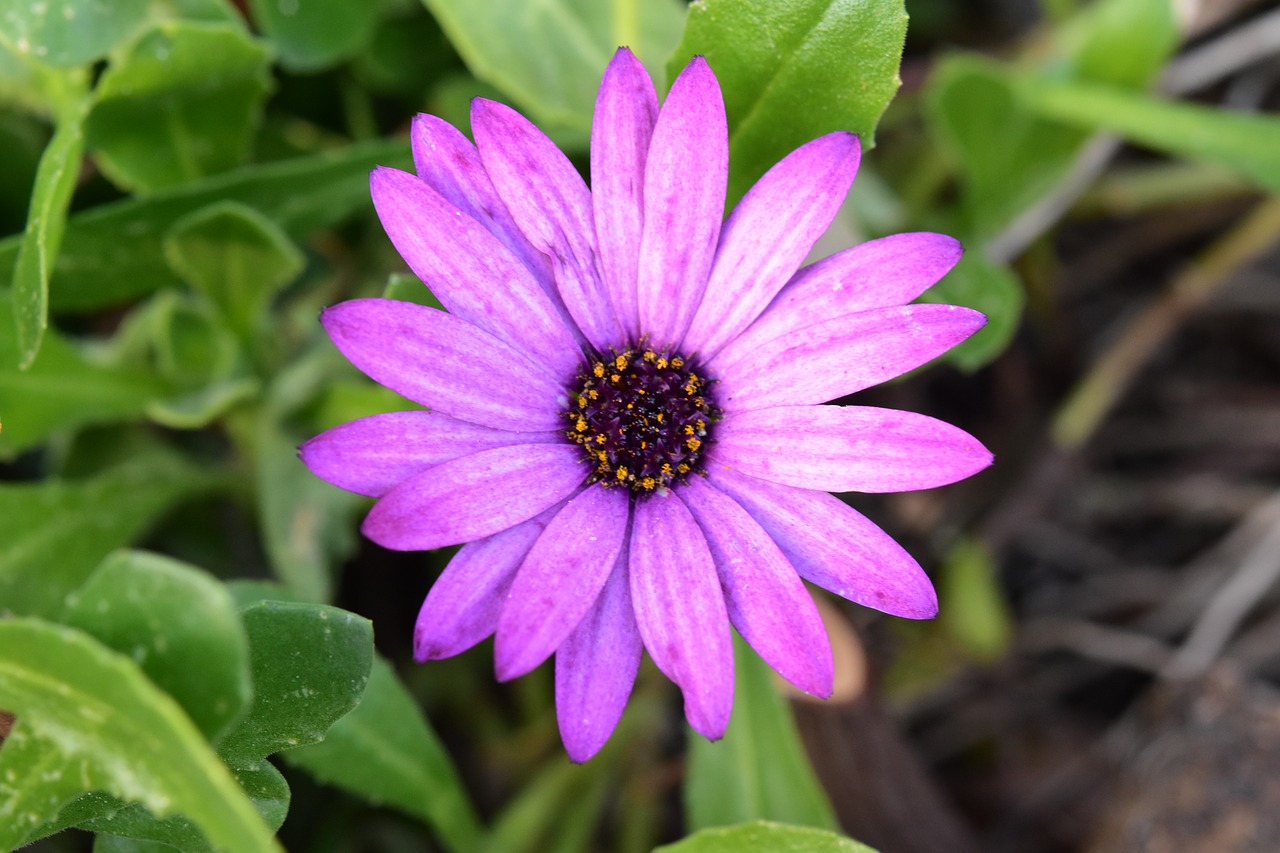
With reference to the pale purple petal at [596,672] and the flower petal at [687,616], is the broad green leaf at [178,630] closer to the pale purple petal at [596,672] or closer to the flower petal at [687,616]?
the pale purple petal at [596,672]

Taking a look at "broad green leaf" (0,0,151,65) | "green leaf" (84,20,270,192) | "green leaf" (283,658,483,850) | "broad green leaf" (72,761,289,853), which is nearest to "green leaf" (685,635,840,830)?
"green leaf" (283,658,483,850)

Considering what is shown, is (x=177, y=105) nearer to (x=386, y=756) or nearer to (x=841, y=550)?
(x=386, y=756)

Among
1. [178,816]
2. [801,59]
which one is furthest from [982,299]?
[178,816]

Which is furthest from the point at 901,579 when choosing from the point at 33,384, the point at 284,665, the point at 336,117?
the point at 336,117

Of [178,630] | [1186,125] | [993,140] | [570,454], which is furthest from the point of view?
[993,140]

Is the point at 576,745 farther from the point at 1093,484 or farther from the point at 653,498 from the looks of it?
the point at 1093,484

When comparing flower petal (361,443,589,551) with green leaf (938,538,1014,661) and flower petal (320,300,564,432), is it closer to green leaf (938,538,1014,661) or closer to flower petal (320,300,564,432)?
flower petal (320,300,564,432)
